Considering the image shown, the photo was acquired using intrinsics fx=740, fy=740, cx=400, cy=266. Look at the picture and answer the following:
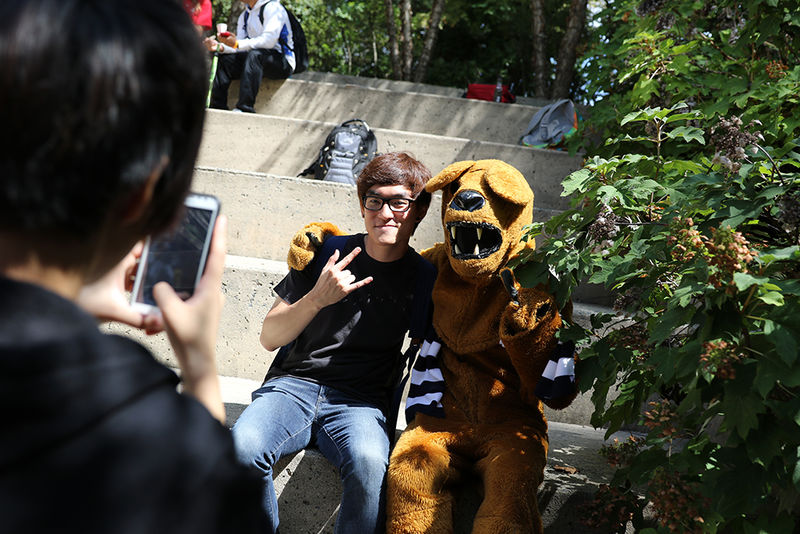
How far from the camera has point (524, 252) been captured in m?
2.26

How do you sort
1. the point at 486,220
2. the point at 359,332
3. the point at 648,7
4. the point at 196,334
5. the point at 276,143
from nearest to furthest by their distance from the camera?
the point at 196,334, the point at 486,220, the point at 359,332, the point at 648,7, the point at 276,143

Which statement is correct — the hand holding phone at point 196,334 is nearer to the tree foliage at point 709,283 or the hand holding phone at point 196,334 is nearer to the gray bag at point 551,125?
the tree foliage at point 709,283

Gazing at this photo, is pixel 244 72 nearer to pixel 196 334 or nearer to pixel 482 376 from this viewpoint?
pixel 482 376

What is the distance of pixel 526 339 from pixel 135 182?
173 centimetres

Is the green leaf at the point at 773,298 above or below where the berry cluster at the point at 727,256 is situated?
below

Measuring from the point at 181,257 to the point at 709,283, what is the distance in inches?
47.3

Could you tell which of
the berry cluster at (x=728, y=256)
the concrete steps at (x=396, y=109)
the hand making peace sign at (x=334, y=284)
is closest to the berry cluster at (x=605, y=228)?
the berry cluster at (x=728, y=256)

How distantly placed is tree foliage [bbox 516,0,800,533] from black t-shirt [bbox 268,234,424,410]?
1.85ft

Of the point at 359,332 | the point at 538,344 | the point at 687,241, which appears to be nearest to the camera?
the point at 687,241

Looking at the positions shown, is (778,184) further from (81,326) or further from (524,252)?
(81,326)

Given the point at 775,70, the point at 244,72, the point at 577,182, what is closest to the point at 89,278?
the point at 577,182

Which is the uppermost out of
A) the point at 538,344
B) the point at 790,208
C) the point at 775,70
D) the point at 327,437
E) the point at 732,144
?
the point at 775,70

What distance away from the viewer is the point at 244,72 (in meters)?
5.61

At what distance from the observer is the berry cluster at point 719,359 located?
1565 millimetres
